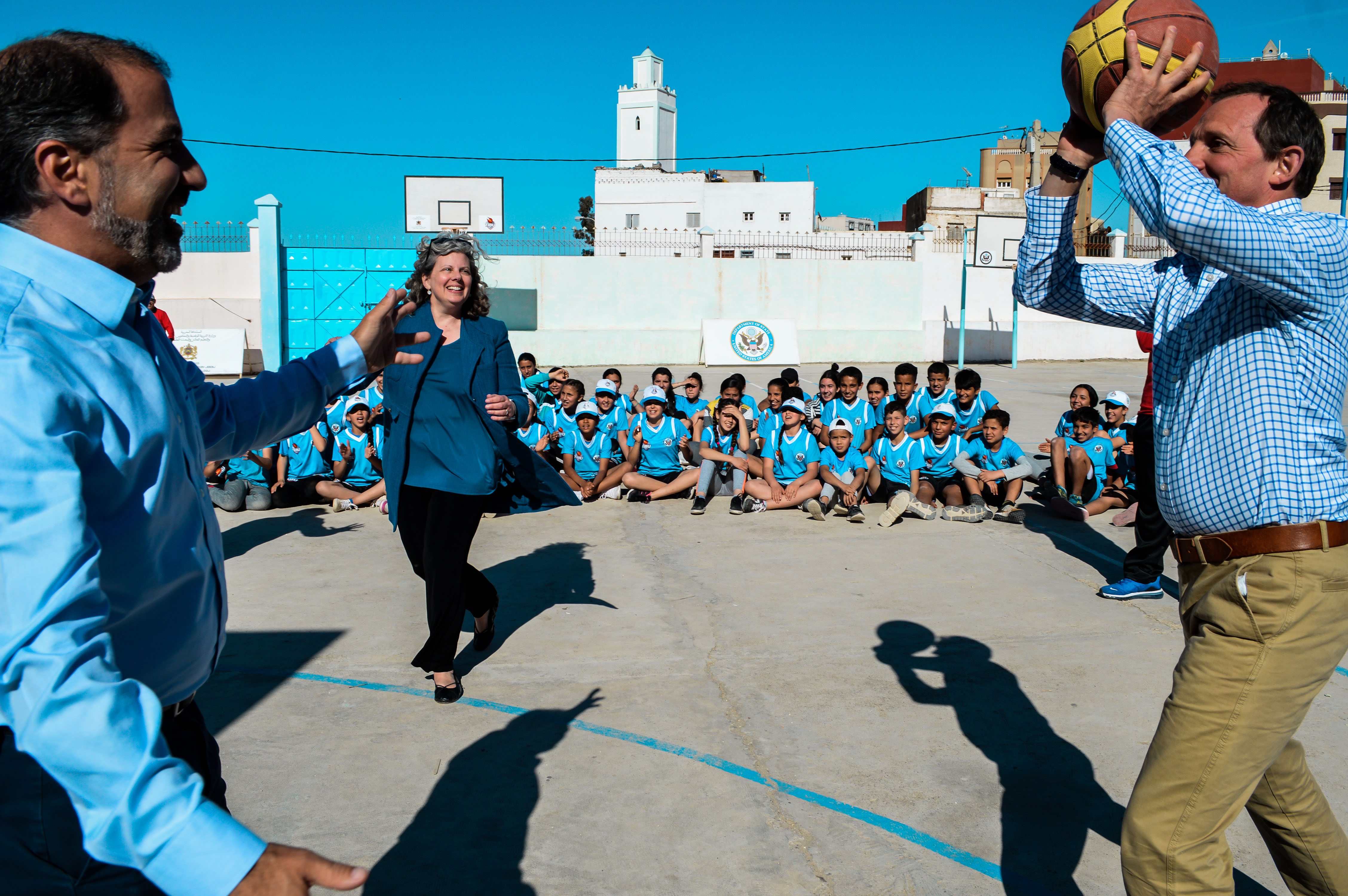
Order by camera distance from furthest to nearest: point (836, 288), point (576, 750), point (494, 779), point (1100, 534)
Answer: point (836, 288) < point (1100, 534) < point (576, 750) < point (494, 779)

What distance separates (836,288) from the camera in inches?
1064

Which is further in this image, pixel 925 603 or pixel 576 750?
pixel 925 603

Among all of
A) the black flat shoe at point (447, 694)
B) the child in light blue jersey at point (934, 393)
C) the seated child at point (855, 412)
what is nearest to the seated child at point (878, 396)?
the seated child at point (855, 412)

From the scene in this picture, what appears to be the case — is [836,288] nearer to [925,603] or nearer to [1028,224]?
[925,603]

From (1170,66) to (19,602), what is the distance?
8.74 feet

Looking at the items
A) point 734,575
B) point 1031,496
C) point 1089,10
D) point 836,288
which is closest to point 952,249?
point 836,288

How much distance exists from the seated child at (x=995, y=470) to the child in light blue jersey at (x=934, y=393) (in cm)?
51

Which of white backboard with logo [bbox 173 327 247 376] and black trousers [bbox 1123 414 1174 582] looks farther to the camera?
white backboard with logo [bbox 173 327 247 376]

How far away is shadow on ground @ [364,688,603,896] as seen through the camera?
271 cm

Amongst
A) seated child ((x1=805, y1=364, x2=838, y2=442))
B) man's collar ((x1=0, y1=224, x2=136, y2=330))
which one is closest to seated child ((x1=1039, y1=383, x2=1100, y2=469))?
seated child ((x1=805, y1=364, x2=838, y2=442))

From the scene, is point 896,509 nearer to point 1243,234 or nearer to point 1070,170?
point 1070,170

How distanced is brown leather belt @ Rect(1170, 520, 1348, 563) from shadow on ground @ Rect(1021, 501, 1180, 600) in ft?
13.0

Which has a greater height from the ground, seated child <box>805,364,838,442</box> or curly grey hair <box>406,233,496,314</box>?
curly grey hair <box>406,233,496,314</box>

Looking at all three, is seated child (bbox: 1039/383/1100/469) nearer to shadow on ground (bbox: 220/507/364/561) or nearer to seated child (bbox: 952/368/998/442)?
seated child (bbox: 952/368/998/442)
